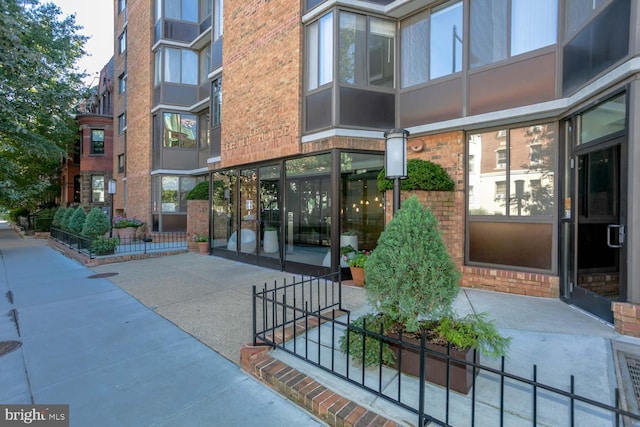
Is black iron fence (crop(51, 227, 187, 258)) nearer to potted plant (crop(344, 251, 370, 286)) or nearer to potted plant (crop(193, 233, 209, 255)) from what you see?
potted plant (crop(193, 233, 209, 255))

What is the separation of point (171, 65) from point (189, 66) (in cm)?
78

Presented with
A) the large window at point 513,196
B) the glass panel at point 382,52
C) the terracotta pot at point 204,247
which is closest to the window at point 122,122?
the terracotta pot at point 204,247

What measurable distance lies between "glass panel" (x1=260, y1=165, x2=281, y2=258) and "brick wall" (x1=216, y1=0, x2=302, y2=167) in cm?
48

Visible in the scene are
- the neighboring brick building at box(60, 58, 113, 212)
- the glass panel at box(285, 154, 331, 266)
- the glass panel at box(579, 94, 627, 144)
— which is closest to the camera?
the glass panel at box(579, 94, 627, 144)

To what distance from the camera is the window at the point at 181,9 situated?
15125 millimetres

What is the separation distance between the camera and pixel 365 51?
7273mm

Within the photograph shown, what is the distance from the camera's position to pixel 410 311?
284cm

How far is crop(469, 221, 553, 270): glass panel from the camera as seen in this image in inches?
225

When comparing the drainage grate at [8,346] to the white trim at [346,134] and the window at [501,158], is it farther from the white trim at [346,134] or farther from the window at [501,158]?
the window at [501,158]

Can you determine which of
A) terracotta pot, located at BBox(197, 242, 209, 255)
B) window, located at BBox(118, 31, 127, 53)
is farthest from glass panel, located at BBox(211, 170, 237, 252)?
window, located at BBox(118, 31, 127, 53)

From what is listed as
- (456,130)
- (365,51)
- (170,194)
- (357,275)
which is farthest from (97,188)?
(456,130)

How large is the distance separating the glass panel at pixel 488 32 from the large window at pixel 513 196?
1396 millimetres

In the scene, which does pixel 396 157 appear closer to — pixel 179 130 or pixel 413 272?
pixel 413 272

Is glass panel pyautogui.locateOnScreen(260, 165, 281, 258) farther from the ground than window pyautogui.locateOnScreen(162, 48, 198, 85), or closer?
closer
